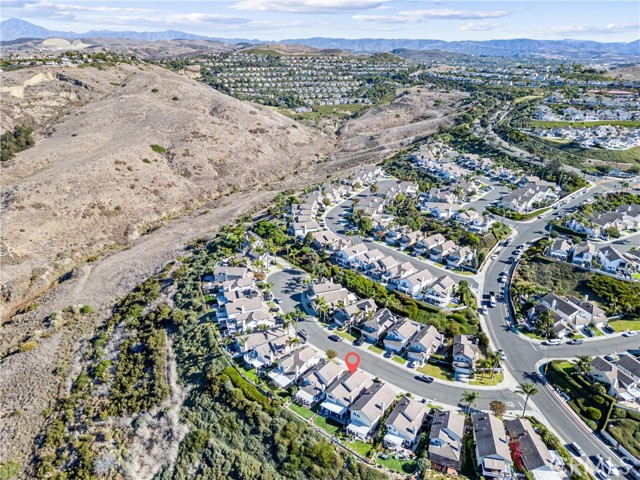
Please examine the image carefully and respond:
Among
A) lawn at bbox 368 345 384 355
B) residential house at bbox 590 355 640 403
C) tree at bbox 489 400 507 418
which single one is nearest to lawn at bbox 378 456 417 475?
tree at bbox 489 400 507 418

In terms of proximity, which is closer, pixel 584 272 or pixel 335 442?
pixel 335 442

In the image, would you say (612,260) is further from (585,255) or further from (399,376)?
(399,376)

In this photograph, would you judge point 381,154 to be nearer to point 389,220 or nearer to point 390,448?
point 389,220

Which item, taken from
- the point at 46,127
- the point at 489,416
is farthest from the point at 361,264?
the point at 46,127

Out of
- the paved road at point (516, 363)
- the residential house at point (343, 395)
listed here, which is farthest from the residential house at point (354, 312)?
the residential house at point (343, 395)

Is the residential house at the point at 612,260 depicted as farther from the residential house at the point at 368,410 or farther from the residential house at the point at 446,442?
the residential house at the point at 368,410

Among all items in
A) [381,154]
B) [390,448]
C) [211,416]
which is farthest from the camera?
[381,154]

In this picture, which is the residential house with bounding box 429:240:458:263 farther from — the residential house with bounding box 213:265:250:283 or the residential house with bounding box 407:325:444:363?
the residential house with bounding box 213:265:250:283
